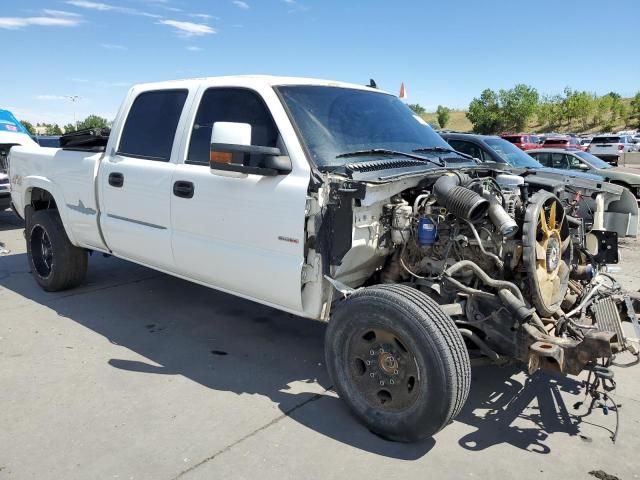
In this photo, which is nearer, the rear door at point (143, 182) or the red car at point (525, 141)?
the rear door at point (143, 182)

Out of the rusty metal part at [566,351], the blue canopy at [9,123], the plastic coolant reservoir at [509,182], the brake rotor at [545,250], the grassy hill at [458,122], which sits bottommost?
the rusty metal part at [566,351]

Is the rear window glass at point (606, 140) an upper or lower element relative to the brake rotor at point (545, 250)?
upper

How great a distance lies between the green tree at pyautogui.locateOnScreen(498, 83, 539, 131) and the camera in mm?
78438

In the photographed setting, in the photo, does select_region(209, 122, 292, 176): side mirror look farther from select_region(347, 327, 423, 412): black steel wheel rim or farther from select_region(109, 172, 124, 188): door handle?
select_region(109, 172, 124, 188): door handle

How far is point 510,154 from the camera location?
31.5ft

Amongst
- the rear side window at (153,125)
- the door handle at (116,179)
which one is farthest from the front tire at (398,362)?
the door handle at (116,179)

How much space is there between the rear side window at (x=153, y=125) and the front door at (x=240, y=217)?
0.29m

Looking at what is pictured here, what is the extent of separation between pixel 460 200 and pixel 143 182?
8.23ft

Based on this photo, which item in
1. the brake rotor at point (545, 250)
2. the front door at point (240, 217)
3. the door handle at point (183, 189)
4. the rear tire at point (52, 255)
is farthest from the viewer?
the rear tire at point (52, 255)

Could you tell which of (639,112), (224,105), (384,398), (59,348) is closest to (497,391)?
(384,398)

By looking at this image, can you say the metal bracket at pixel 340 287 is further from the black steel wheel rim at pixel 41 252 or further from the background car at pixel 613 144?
the background car at pixel 613 144

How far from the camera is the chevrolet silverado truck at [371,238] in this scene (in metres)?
2.96

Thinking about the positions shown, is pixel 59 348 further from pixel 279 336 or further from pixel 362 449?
pixel 362 449

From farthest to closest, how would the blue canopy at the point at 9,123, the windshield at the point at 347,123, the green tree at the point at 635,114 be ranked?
the green tree at the point at 635,114 < the blue canopy at the point at 9,123 < the windshield at the point at 347,123
